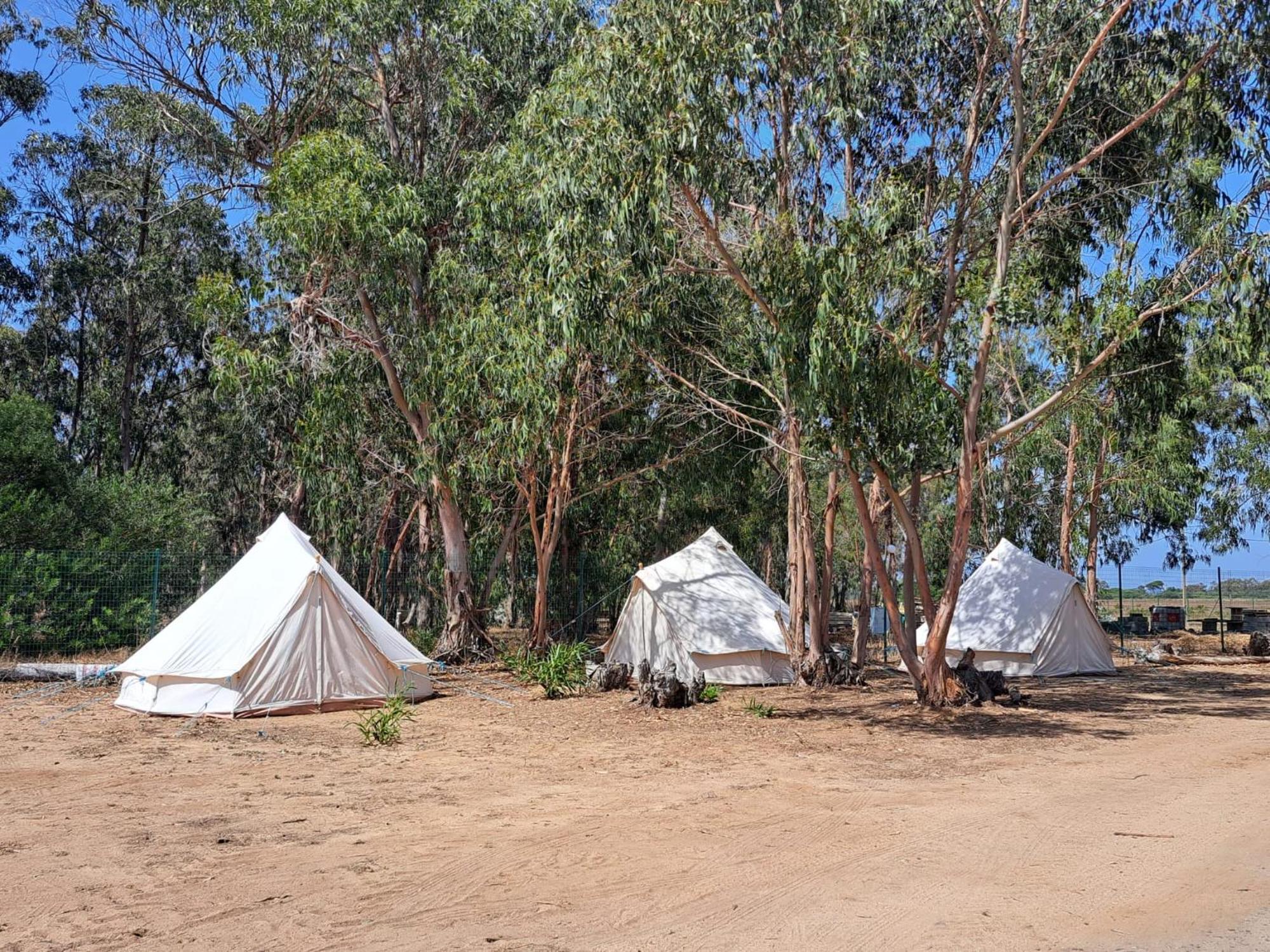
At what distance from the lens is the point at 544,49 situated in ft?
62.7

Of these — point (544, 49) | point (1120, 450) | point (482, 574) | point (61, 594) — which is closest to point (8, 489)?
point (61, 594)

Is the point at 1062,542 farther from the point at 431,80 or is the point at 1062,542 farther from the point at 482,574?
the point at 431,80

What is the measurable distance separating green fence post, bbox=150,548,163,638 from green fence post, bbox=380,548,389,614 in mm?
3962

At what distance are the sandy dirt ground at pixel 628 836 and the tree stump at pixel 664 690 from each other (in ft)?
4.55

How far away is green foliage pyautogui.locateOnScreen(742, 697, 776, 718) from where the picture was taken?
509 inches

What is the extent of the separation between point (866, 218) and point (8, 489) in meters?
14.8

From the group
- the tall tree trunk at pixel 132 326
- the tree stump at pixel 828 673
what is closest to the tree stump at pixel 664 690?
the tree stump at pixel 828 673

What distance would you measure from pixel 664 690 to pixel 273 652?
14.9ft

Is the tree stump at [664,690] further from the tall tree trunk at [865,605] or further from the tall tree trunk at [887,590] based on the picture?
the tall tree trunk at [865,605]

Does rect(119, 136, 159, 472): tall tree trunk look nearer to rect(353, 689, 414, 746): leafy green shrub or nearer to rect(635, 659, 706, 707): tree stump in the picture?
rect(635, 659, 706, 707): tree stump

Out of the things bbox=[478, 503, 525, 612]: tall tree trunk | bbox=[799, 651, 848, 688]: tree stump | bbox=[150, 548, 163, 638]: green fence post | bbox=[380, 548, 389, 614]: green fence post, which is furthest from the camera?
bbox=[380, 548, 389, 614]: green fence post

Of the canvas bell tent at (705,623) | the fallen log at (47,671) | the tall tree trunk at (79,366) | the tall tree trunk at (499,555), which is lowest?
the fallen log at (47,671)

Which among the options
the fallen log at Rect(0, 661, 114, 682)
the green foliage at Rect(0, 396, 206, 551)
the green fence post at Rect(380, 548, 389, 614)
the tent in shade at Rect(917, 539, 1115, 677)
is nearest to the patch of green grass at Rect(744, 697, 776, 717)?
the tent in shade at Rect(917, 539, 1115, 677)

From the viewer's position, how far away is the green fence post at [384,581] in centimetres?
2045
